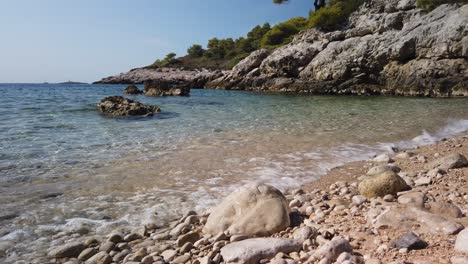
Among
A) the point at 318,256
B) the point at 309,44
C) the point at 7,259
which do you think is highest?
the point at 309,44

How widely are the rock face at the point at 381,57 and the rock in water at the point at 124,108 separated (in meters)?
22.2

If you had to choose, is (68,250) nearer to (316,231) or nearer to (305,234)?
(305,234)

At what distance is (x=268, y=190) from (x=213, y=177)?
2.07m

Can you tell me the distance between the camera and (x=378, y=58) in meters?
31.0

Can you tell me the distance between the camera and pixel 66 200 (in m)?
4.70

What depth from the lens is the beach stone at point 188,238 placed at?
11.2ft

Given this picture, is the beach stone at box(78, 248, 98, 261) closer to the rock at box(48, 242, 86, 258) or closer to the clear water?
the rock at box(48, 242, 86, 258)

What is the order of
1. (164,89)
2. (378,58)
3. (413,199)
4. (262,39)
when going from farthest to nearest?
(262,39)
(164,89)
(378,58)
(413,199)

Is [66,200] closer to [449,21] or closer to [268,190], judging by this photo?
[268,190]

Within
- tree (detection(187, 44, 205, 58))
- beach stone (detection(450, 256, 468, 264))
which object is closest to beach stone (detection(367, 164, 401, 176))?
beach stone (detection(450, 256, 468, 264))

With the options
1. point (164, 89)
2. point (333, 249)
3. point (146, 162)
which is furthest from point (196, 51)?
point (333, 249)

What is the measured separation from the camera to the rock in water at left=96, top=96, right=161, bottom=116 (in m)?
15.2

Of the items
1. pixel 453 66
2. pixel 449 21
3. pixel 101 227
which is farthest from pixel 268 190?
pixel 449 21

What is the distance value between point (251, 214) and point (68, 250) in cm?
198
